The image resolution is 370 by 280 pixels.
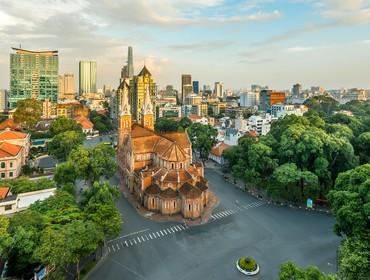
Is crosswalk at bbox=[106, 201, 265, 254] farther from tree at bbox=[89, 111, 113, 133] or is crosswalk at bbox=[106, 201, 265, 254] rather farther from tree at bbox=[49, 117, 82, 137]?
tree at bbox=[89, 111, 113, 133]

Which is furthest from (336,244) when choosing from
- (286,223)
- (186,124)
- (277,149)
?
(186,124)

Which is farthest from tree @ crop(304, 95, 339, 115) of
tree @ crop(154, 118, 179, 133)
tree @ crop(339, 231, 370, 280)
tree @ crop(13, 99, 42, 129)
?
tree @ crop(339, 231, 370, 280)

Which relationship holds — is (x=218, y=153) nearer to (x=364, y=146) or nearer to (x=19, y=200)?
(x=364, y=146)

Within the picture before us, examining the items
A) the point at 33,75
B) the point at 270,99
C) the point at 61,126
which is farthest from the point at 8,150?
the point at 270,99

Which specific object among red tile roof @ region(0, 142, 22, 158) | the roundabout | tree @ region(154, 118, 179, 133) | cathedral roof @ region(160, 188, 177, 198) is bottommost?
the roundabout

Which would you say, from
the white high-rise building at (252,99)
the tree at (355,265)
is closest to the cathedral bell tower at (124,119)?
the tree at (355,265)

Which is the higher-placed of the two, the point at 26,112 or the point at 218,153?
the point at 26,112

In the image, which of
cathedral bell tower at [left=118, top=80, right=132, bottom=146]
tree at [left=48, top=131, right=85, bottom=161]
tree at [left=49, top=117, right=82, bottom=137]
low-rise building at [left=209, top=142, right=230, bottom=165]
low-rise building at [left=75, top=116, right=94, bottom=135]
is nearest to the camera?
tree at [left=48, top=131, right=85, bottom=161]
